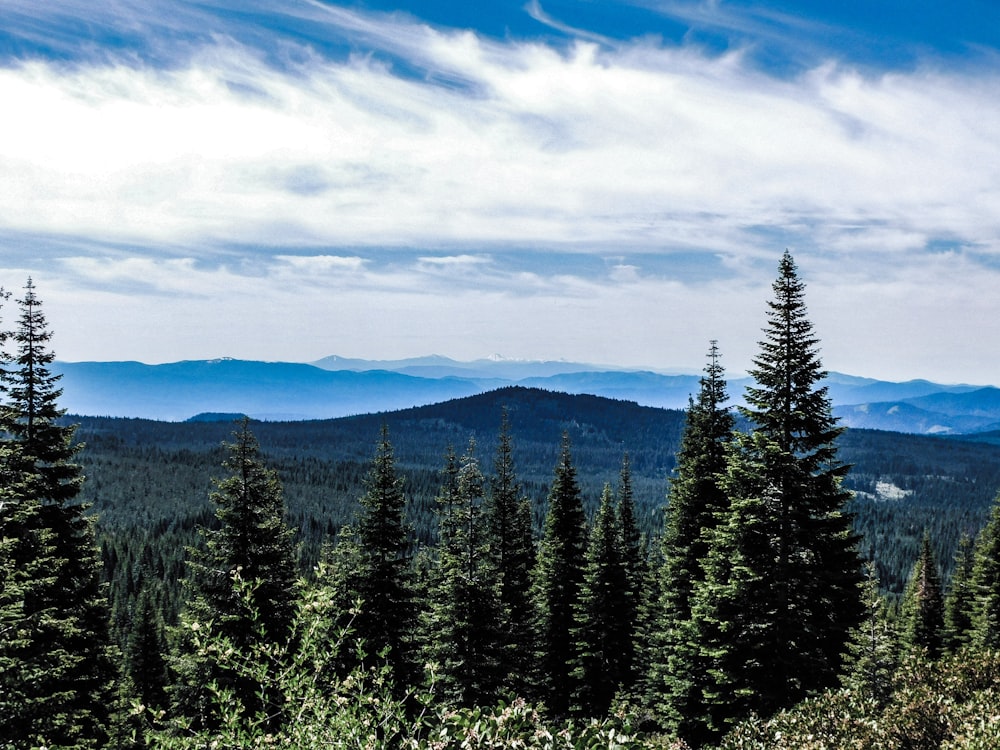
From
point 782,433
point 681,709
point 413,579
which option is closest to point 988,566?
point 681,709

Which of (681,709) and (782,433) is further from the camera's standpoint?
(681,709)

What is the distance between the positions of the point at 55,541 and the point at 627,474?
2664 cm

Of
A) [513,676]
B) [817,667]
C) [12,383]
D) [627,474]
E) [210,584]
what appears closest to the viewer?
[817,667]

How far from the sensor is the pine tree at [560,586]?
1390 inches

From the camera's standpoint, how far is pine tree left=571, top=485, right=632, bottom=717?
32156mm

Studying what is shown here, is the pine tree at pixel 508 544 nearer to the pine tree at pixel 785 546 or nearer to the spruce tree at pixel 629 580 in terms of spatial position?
the spruce tree at pixel 629 580

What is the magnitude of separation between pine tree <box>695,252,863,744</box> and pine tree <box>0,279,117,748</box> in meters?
17.7

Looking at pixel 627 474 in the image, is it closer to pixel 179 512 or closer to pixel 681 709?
pixel 681 709

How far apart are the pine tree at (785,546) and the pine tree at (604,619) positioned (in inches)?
525

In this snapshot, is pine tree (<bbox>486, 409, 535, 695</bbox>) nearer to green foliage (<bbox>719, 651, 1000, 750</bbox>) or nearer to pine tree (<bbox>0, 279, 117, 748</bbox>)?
pine tree (<bbox>0, 279, 117, 748</bbox>)

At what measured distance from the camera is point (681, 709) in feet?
74.3

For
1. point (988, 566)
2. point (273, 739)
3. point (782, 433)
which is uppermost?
point (782, 433)

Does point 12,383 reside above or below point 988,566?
above

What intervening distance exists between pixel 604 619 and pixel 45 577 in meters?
24.2
